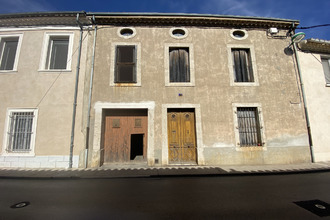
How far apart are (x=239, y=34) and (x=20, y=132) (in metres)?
12.8

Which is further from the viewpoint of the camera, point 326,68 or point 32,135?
point 326,68

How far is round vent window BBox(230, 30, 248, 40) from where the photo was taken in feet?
28.6

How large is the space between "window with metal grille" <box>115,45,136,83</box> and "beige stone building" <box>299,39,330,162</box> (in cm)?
956

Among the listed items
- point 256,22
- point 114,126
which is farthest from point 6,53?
point 256,22

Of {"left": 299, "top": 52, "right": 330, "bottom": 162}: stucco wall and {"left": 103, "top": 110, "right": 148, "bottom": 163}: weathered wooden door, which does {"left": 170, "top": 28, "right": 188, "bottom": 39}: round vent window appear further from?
{"left": 299, "top": 52, "right": 330, "bottom": 162}: stucco wall

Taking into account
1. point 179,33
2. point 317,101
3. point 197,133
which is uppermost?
point 179,33

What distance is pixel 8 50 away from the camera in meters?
8.61

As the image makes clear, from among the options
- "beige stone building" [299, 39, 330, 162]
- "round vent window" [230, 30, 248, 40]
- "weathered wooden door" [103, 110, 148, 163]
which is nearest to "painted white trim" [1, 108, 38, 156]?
"weathered wooden door" [103, 110, 148, 163]

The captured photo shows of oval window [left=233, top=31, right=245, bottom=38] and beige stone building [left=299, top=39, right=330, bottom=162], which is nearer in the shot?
beige stone building [left=299, top=39, right=330, bottom=162]

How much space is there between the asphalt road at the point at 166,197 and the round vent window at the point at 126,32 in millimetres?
7253

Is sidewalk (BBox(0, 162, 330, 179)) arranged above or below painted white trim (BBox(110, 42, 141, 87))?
below

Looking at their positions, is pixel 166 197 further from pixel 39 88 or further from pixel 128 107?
pixel 39 88

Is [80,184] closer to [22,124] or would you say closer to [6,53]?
[22,124]

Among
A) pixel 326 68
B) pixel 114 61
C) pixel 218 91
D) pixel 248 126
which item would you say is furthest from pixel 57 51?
pixel 326 68
